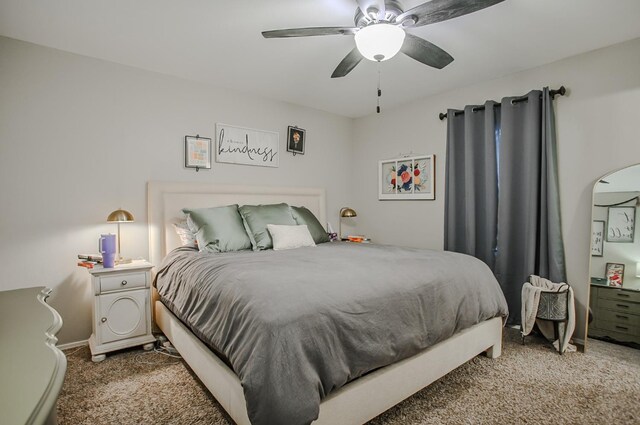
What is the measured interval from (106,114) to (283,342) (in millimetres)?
2625

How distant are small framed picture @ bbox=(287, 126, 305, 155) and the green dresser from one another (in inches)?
124

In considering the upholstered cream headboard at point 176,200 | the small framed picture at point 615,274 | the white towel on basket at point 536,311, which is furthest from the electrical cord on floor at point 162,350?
the small framed picture at point 615,274

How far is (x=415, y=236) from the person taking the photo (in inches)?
153

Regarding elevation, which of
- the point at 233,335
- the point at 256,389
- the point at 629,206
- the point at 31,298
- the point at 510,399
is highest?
the point at 629,206

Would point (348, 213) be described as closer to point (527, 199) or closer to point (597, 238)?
point (527, 199)

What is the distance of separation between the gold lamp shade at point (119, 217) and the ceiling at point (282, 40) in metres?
1.30

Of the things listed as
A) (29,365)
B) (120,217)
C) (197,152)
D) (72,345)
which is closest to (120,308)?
(72,345)

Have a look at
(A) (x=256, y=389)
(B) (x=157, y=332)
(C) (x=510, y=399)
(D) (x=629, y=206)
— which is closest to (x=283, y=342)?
(A) (x=256, y=389)

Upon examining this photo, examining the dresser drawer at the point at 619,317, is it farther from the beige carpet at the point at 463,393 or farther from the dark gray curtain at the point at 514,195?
the dark gray curtain at the point at 514,195

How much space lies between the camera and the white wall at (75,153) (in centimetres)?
241

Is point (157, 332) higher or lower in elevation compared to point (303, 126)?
lower

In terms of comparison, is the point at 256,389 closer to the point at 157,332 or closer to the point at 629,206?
the point at 157,332

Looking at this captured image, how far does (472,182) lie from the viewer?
3.28 m

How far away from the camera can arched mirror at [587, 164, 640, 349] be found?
2.47 metres
